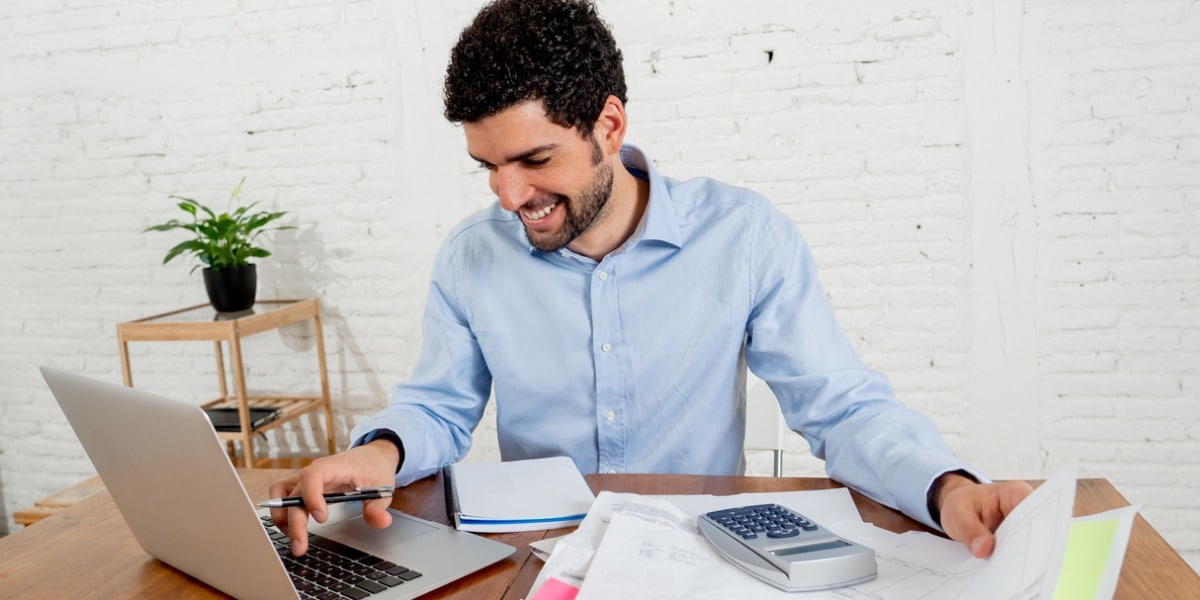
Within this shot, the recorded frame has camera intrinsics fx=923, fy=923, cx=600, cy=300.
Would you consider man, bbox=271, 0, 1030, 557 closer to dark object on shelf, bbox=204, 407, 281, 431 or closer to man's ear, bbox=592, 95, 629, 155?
man's ear, bbox=592, 95, 629, 155

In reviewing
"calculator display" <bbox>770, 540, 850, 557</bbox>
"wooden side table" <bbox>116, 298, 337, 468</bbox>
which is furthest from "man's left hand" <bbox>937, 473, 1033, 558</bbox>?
"wooden side table" <bbox>116, 298, 337, 468</bbox>

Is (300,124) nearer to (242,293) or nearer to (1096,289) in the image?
(242,293)

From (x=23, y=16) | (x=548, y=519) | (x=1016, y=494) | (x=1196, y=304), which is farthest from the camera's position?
(x=23, y=16)

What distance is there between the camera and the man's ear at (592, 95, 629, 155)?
1367mm

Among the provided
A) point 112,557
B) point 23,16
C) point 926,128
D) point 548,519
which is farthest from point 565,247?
point 23,16

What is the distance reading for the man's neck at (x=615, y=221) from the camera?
1.44 metres

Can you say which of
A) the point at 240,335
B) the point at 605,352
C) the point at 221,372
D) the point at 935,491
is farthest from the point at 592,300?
the point at 221,372

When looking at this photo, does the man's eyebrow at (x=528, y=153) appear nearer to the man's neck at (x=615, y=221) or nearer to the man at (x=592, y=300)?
the man at (x=592, y=300)

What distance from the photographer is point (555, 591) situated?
2.71 ft

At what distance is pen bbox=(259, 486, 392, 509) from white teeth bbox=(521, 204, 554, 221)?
1.59 feet

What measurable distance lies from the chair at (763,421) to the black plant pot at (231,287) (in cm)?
177

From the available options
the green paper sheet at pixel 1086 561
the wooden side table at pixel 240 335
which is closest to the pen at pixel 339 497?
the green paper sheet at pixel 1086 561

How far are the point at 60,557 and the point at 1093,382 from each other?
240 cm

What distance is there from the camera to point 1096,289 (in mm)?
2432
